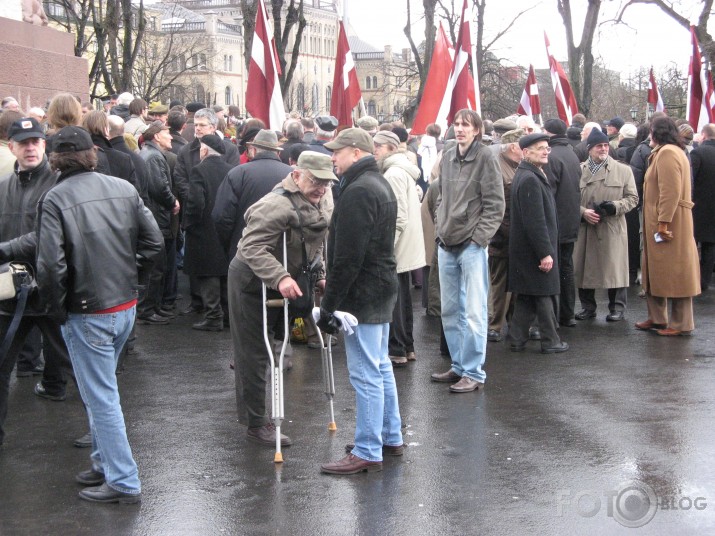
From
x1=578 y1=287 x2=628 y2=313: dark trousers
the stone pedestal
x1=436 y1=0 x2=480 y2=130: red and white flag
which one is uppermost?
the stone pedestal

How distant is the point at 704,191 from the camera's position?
1243cm

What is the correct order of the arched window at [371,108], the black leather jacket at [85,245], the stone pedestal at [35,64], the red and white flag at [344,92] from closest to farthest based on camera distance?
1. the black leather jacket at [85,245]
2. the red and white flag at [344,92]
3. the stone pedestal at [35,64]
4. the arched window at [371,108]

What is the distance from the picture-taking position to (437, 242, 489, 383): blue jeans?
7.95m

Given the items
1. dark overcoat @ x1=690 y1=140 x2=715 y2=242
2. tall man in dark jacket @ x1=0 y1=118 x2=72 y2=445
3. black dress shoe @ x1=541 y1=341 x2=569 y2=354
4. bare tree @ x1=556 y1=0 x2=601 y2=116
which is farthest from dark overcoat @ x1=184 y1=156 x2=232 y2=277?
bare tree @ x1=556 y1=0 x2=601 y2=116

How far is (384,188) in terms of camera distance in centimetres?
597

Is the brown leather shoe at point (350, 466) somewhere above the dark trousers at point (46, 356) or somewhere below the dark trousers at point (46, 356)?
below

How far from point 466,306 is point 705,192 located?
5.71 m

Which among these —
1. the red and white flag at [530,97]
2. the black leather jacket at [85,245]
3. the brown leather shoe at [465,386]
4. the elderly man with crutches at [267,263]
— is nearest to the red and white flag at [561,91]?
the red and white flag at [530,97]

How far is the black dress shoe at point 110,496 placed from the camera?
5574mm

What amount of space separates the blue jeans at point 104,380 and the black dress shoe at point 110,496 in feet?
0.09

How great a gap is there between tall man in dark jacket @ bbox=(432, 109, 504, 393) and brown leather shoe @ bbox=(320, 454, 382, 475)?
6.41 ft

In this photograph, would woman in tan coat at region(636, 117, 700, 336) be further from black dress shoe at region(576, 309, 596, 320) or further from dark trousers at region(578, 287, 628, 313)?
black dress shoe at region(576, 309, 596, 320)

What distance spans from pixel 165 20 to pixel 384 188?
3950 inches

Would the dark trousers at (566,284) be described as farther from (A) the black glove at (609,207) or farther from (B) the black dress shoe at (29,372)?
(B) the black dress shoe at (29,372)
